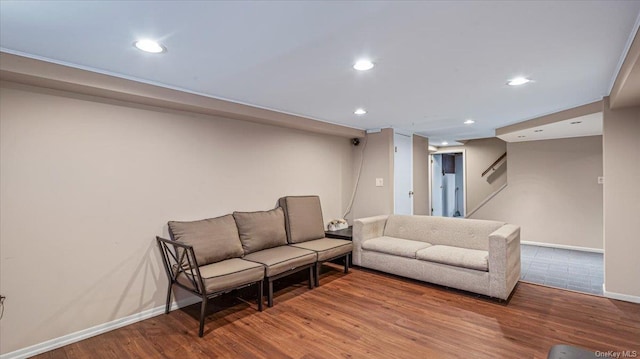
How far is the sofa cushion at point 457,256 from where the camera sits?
3211 millimetres

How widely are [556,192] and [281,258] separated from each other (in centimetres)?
529

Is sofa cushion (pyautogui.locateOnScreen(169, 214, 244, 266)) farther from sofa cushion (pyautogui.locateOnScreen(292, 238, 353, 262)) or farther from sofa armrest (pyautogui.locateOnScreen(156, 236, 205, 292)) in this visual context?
sofa cushion (pyautogui.locateOnScreen(292, 238, 353, 262))

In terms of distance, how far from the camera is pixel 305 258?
11.2ft

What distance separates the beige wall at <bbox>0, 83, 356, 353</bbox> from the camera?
2215 mm

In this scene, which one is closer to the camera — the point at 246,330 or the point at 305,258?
the point at 246,330

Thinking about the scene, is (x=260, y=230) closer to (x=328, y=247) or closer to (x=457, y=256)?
(x=328, y=247)

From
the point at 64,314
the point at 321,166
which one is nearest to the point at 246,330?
the point at 64,314

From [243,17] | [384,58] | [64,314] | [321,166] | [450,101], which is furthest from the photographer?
[321,166]

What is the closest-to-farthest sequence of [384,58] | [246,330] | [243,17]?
1. [243,17]
2. [384,58]
3. [246,330]

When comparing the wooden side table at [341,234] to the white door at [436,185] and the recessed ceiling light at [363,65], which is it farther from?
the white door at [436,185]

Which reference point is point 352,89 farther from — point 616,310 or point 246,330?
point 616,310

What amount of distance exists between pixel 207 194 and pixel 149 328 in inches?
53.8

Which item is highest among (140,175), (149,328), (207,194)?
(140,175)

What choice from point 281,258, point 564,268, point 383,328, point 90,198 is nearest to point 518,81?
point 383,328
